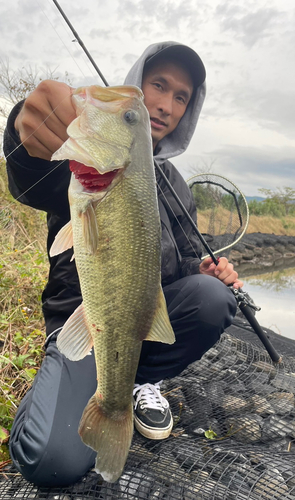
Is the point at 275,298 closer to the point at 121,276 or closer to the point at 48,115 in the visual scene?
the point at 121,276

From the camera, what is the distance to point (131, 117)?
157cm

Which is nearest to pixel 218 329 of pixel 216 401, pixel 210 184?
pixel 216 401

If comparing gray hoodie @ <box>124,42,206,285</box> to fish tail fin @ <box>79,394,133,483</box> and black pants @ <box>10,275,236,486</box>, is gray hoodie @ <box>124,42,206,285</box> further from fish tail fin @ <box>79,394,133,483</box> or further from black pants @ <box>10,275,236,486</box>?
fish tail fin @ <box>79,394,133,483</box>

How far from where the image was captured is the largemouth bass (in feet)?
4.87

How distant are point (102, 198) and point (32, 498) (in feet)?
4.73

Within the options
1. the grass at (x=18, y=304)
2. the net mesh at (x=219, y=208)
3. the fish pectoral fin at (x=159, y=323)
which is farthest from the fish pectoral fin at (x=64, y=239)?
the net mesh at (x=219, y=208)

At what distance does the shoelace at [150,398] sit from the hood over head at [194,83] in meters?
1.88

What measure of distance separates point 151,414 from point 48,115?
1917 mm

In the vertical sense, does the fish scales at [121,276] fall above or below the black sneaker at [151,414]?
above

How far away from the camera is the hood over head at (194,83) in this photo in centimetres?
299

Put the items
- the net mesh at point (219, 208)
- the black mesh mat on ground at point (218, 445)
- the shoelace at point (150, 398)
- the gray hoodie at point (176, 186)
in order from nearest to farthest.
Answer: the black mesh mat on ground at point (218, 445) → the shoelace at point (150, 398) → the gray hoodie at point (176, 186) → the net mesh at point (219, 208)

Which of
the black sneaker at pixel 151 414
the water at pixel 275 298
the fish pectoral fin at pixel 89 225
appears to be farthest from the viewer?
the water at pixel 275 298

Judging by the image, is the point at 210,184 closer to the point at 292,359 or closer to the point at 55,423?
the point at 292,359

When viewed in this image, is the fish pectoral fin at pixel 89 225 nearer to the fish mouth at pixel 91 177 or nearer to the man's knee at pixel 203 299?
the fish mouth at pixel 91 177
